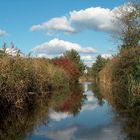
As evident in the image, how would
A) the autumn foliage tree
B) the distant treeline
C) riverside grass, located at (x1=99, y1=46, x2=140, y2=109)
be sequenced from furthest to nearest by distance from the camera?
the autumn foliage tree → the distant treeline → riverside grass, located at (x1=99, y1=46, x2=140, y2=109)

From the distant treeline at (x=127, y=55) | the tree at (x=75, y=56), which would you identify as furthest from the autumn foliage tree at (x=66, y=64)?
the distant treeline at (x=127, y=55)

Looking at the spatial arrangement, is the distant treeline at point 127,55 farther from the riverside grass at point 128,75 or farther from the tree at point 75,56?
the tree at point 75,56

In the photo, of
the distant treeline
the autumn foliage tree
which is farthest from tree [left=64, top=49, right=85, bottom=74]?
the distant treeline

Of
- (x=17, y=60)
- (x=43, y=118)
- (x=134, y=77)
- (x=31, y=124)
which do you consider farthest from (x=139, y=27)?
(x=31, y=124)

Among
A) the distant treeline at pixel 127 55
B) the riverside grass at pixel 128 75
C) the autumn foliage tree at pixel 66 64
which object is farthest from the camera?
the autumn foliage tree at pixel 66 64

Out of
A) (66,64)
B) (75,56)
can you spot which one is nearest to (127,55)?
(66,64)

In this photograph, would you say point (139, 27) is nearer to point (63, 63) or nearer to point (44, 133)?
point (44, 133)

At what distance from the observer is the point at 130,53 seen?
46594 mm

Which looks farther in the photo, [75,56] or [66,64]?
[75,56]

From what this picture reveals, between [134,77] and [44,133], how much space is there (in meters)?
22.7

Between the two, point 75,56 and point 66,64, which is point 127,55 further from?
point 75,56

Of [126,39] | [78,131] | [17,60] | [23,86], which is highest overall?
[126,39]

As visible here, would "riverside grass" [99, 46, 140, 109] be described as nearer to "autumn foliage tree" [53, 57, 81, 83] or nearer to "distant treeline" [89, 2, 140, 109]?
"distant treeline" [89, 2, 140, 109]

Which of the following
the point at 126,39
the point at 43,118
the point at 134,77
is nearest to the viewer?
the point at 43,118
